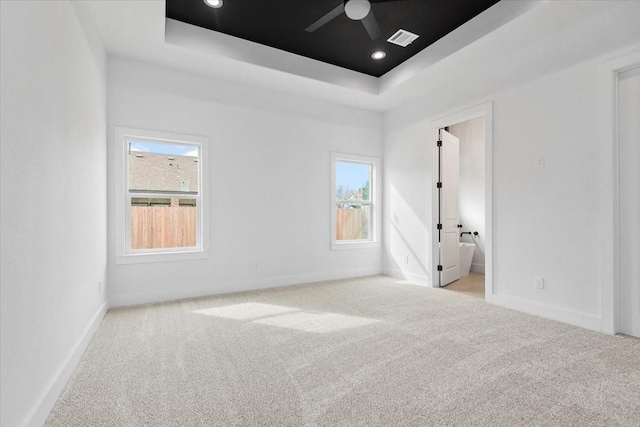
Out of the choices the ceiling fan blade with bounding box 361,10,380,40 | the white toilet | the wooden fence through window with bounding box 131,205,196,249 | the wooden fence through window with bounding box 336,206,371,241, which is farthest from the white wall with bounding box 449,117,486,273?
the wooden fence through window with bounding box 131,205,196,249

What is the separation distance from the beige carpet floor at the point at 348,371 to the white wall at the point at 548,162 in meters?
0.40

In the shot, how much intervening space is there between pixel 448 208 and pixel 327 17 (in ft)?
10.7

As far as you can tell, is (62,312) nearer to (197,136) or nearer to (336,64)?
(197,136)

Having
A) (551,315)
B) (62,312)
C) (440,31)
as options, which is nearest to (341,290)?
(551,315)

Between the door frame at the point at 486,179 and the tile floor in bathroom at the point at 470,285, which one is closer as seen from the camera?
the door frame at the point at 486,179

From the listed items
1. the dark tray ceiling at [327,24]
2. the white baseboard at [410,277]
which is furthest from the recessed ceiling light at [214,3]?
the white baseboard at [410,277]

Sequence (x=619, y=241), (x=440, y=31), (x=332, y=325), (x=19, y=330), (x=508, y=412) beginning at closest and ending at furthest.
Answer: (x=19, y=330) < (x=508, y=412) < (x=619, y=241) < (x=332, y=325) < (x=440, y=31)

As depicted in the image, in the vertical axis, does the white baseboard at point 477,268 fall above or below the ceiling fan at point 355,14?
below

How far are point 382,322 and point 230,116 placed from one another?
3.24 meters

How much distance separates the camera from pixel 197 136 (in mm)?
4062

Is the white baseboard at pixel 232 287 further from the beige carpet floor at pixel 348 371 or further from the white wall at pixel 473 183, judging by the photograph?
the white wall at pixel 473 183

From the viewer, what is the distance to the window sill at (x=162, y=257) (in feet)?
12.0

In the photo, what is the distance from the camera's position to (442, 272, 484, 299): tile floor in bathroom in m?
4.38

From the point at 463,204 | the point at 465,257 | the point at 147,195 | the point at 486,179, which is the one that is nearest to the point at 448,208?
the point at 486,179
